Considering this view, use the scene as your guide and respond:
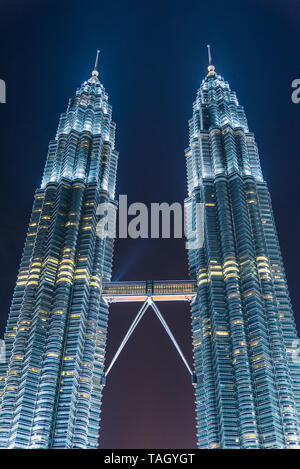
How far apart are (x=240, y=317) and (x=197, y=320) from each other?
1651 cm

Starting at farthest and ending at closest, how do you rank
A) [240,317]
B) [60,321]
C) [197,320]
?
[197,320], [60,321], [240,317]

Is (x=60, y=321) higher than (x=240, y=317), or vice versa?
(x=240, y=317)

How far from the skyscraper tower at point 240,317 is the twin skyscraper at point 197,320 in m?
0.30

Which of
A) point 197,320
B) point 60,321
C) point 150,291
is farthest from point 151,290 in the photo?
point 60,321

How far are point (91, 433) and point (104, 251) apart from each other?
5986cm

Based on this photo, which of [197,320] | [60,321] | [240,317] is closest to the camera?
[240,317]

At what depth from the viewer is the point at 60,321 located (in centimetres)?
14788

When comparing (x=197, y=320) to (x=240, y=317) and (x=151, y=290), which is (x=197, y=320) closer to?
(x=240, y=317)

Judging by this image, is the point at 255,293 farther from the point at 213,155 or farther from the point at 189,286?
the point at 213,155

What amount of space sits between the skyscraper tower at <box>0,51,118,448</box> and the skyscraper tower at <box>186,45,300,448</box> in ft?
95.8

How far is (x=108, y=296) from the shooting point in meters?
168

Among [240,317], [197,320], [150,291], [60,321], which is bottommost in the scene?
[60,321]
